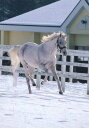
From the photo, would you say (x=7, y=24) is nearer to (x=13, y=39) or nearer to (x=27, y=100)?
(x=13, y=39)

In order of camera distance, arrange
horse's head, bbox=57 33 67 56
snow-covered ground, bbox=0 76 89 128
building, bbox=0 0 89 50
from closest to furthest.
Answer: snow-covered ground, bbox=0 76 89 128 < horse's head, bbox=57 33 67 56 < building, bbox=0 0 89 50

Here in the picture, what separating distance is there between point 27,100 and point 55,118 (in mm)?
2642

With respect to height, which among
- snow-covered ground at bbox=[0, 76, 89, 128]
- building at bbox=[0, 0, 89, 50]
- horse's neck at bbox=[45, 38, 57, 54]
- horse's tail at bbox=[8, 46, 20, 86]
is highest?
building at bbox=[0, 0, 89, 50]

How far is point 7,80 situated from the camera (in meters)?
16.9

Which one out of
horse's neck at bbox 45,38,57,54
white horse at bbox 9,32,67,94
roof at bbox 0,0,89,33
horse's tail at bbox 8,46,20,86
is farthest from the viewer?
roof at bbox 0,0,89,33

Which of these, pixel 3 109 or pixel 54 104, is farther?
pixel 54 104

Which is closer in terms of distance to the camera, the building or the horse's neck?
the horse's neck

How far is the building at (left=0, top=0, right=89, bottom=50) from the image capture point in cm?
2745

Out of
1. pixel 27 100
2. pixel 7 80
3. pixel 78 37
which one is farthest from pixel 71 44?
pixel 27 100

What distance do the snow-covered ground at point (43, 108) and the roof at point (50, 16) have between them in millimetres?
15207

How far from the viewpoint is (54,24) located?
28609 millimetres

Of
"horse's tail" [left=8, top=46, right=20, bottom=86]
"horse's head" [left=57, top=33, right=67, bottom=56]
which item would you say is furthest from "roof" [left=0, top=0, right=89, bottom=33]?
"horse's head" [left=57, top=33, right=67, bottom=56]

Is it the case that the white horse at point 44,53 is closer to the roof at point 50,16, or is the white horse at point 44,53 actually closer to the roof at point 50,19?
the roof at point 50,19

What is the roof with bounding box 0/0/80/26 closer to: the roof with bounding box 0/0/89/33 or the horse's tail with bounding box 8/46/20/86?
the roof with bounding box 0/0/89/33
